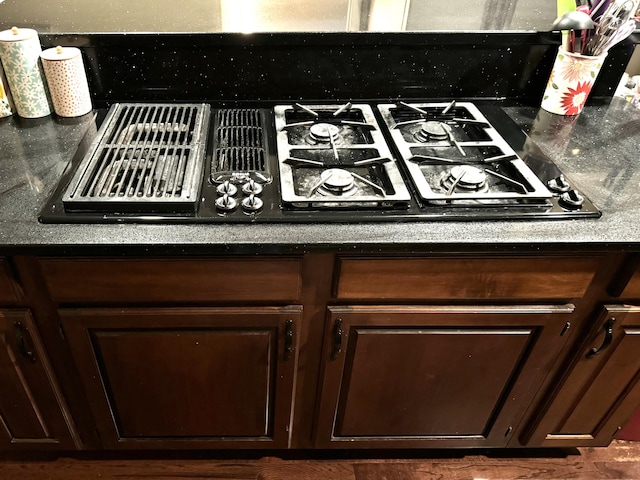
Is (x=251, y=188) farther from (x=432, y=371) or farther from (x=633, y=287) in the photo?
(x=633, y=287)

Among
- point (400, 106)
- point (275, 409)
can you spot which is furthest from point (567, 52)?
point (275, 409)

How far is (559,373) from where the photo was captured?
4.26 feet

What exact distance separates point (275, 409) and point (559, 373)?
0.69 meters

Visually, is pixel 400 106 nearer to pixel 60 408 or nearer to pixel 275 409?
pixel 275 409

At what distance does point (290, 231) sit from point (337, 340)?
11.9 inches

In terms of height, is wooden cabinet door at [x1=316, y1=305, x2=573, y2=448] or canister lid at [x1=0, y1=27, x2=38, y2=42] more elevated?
canister lid at [x1=0, y1=27, x2=38, y2=42]

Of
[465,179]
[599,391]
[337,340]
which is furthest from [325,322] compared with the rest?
[599,391]

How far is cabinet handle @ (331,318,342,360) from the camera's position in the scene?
44.9 inches

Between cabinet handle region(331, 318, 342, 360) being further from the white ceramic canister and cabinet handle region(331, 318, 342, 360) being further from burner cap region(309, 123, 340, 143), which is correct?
the white ceramic canister

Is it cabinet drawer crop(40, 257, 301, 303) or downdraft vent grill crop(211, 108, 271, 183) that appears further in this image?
downdraft vent grill crop(211, 108, 271, 183)

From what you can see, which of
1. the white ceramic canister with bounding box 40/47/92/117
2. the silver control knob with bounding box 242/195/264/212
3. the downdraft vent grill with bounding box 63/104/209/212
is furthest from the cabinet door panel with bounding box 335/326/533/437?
the white ceramic canister with bounding box 40/47/92/117

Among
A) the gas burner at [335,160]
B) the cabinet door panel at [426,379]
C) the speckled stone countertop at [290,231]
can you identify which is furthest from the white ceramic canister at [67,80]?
the cabinet door panel at [426,379]

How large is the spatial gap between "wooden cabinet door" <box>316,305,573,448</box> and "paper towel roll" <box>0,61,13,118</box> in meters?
0.91

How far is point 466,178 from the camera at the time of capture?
3.62 feet
